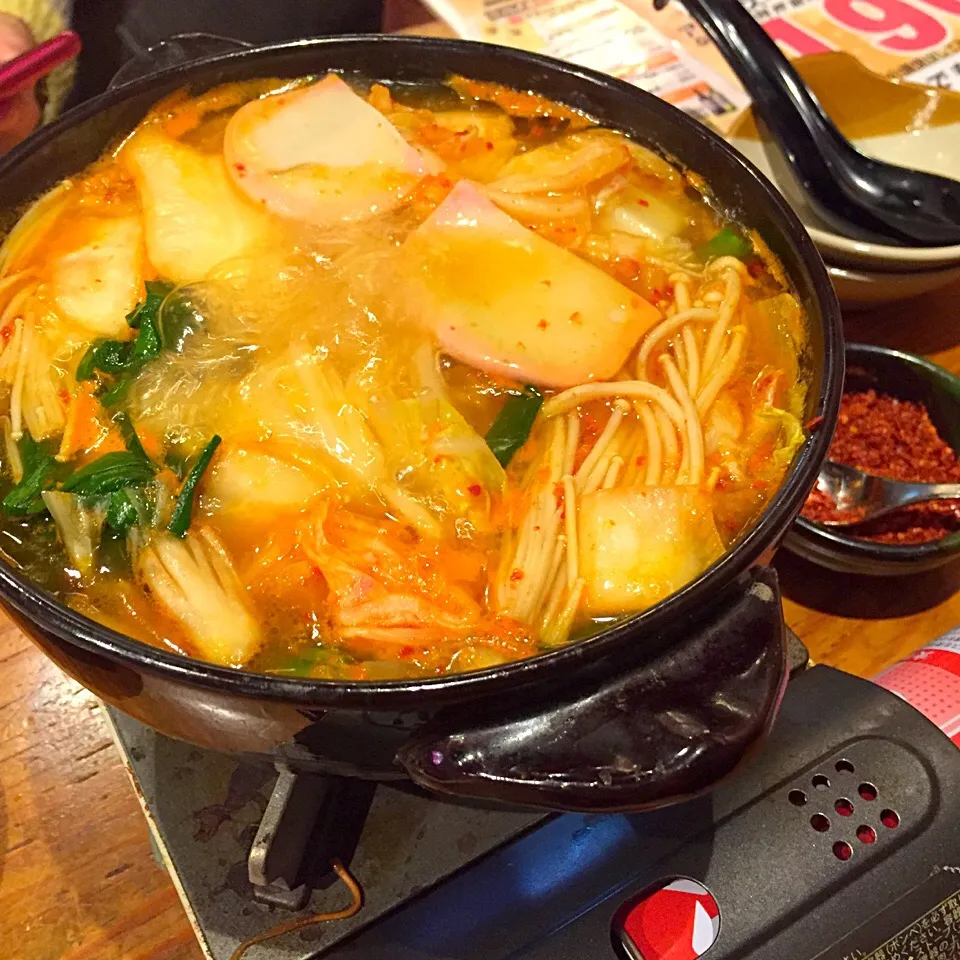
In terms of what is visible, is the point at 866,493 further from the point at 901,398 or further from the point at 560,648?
the point at 560,648

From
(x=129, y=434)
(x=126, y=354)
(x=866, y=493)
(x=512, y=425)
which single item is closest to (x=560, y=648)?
(x=512, y=425)

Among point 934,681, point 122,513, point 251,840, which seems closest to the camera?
point 122,513

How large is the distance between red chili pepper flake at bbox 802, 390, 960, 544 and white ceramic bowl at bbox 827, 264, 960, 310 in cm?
25

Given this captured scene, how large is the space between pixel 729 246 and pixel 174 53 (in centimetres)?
100

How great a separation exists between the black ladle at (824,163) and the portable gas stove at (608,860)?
123 centimetres

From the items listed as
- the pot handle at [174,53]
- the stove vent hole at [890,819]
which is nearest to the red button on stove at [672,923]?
the stove vent hole at [890,819]

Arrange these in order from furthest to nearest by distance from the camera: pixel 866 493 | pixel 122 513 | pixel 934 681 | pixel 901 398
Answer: pixel 901 398, pixel 866 493, pixel 934 681, pixel 122 513

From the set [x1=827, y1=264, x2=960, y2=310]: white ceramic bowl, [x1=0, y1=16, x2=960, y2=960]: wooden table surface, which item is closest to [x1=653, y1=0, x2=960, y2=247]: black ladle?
[x1=827, y1=264, x2=960, y2=310]: white ceramic bowl

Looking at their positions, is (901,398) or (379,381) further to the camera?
(901,398)

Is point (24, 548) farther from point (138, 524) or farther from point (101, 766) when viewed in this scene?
point (101, 766)

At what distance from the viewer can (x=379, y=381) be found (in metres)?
1.20

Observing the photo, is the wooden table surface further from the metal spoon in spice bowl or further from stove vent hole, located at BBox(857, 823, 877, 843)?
stove vent hole, located at BBox(857, 823, 877, 843)

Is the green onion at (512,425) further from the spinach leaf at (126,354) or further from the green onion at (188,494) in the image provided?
the spinach leaf at (126,354)

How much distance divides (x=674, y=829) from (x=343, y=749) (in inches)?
21.5
